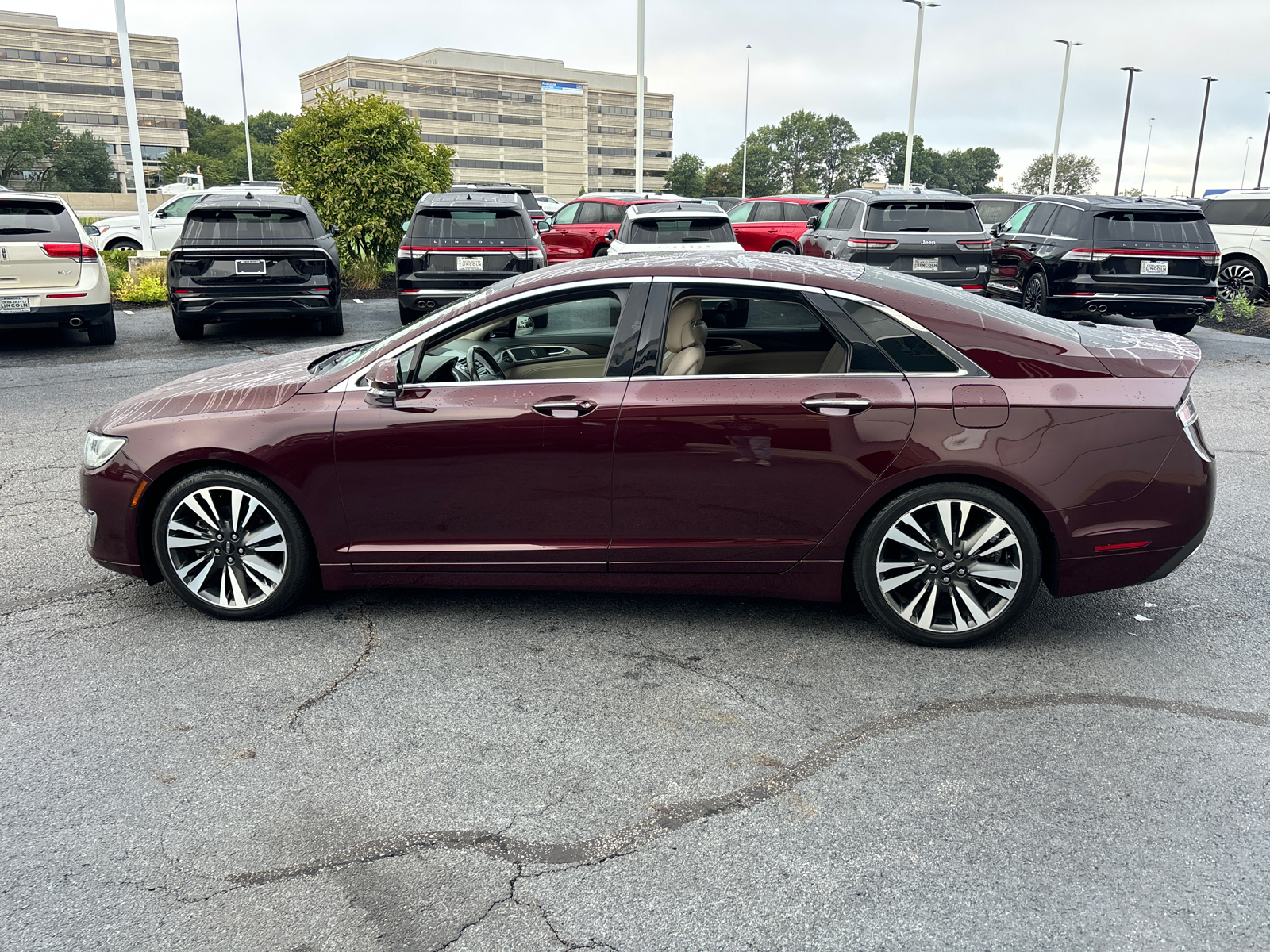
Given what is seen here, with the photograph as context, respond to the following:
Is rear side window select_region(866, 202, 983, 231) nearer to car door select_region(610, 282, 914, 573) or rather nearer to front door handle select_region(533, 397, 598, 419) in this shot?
car door select_region(610, 282, 914, 573)

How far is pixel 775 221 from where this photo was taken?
21109 mm

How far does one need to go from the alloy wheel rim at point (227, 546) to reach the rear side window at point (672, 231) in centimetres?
935

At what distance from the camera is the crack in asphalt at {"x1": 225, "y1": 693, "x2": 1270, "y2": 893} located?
9.20 feet

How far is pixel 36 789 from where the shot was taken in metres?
3.14

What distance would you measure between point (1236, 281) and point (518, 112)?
4684 inches

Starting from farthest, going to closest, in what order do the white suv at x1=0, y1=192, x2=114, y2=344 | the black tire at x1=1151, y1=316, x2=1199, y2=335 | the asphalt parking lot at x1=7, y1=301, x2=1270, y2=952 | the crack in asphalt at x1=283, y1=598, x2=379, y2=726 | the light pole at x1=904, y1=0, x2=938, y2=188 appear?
1. the light pole at x1=904, y1=0, x2=938, y2=188
2. the black tire at x1=1151, y1=316, x2=1199, y2=335
3. the white suv at x1=0, y1=192, x2=114, y2=344
4. the crack in asphalt at x1=283, y1=598, x2=379, y2=726
5. the asphalt parking lot at x1=7, y1=301, x2=1270, y2=952

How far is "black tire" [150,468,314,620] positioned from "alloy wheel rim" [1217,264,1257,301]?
56.3ft

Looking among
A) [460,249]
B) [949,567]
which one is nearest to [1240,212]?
[460,249]

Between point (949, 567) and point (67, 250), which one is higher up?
point (67, 250)

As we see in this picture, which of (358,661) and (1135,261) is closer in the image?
(358,661)

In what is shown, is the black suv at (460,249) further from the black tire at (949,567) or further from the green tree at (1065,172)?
the green tree at (1065,172)

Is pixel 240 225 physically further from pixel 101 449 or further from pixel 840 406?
pixel 840 406

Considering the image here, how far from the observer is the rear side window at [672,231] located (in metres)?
13.0

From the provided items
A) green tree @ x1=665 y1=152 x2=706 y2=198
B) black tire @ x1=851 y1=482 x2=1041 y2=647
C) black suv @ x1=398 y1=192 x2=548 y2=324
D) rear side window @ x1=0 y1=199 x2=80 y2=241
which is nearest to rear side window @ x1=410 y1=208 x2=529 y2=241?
black suv @ x1=398 y1=192 x2=548 y2=324
